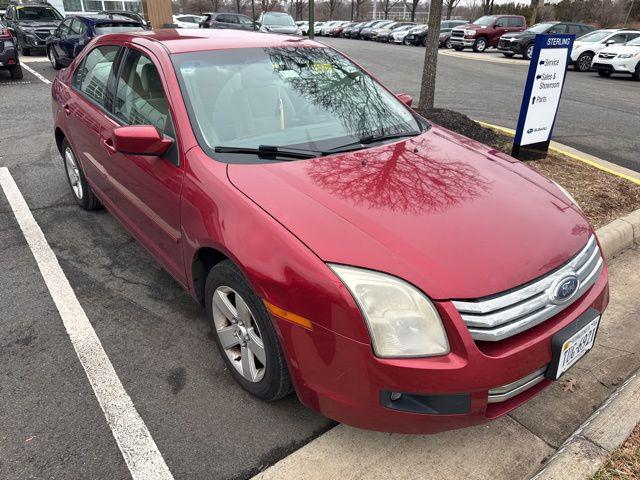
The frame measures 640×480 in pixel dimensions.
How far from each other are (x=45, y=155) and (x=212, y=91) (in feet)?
15.0

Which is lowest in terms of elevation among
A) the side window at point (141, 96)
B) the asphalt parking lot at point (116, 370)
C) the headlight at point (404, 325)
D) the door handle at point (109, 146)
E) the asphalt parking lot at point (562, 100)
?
the asphalt parking lot at point (562, 100)

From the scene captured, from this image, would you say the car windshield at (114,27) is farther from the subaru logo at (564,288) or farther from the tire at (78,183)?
the subaru logo at (564,288)

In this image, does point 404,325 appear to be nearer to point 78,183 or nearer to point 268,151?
point 268,151

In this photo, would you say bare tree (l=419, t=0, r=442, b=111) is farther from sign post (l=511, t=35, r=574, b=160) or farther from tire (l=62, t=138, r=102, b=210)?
tire (l=62, t=138, r=102, b=210)

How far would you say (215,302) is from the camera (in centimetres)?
250

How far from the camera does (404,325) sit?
5.83ft

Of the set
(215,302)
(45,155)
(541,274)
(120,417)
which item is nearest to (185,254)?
(215,302)

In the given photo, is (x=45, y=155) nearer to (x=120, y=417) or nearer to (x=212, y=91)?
(x=212, y=91)

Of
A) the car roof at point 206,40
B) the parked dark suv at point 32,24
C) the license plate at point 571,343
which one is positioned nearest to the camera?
the license plate at point 571,343

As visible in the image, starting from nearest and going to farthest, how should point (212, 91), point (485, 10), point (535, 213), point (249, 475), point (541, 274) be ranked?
point (541, 274) < point (249, 475) < point (535, 213) < point (212, 91) < point (485, 10)

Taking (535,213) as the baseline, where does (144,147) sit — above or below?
above

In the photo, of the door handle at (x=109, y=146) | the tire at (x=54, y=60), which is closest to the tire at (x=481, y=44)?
the tire at (x=54, y=60)

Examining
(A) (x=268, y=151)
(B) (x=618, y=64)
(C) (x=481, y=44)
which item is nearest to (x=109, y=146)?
(A) (x=268, y=151)

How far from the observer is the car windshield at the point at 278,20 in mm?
20453
